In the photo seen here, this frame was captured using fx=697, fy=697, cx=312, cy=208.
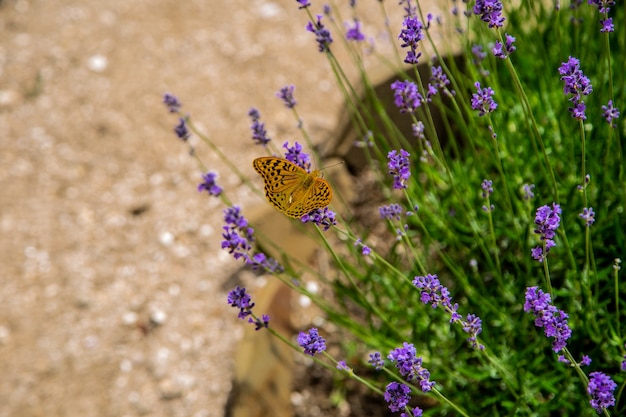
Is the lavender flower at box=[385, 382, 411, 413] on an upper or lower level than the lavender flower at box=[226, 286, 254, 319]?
upper

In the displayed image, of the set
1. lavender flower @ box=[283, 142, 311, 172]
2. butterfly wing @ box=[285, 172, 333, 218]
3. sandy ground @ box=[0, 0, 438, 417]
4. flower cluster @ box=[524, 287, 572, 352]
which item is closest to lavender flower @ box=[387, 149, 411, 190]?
butterfly wing @ box=[285, 172, 333, 218]

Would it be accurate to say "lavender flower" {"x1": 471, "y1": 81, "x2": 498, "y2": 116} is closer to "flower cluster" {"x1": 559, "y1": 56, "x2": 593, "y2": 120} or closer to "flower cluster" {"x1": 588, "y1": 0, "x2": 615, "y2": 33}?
"flower cluster" {"x1": 559, "y1": 56, "x2": 593, "y2": 120}

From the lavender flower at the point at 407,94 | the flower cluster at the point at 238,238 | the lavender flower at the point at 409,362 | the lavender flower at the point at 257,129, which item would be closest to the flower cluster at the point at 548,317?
the lavender flower at the point at 409,362

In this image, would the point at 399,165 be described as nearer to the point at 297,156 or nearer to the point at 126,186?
the point at 297,156

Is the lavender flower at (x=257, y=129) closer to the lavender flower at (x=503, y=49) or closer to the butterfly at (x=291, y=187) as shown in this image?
the butterfly at (x=291, y=187)

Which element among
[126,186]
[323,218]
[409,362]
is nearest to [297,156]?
[323,218]

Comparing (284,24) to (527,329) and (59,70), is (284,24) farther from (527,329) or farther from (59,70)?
(527,329)
